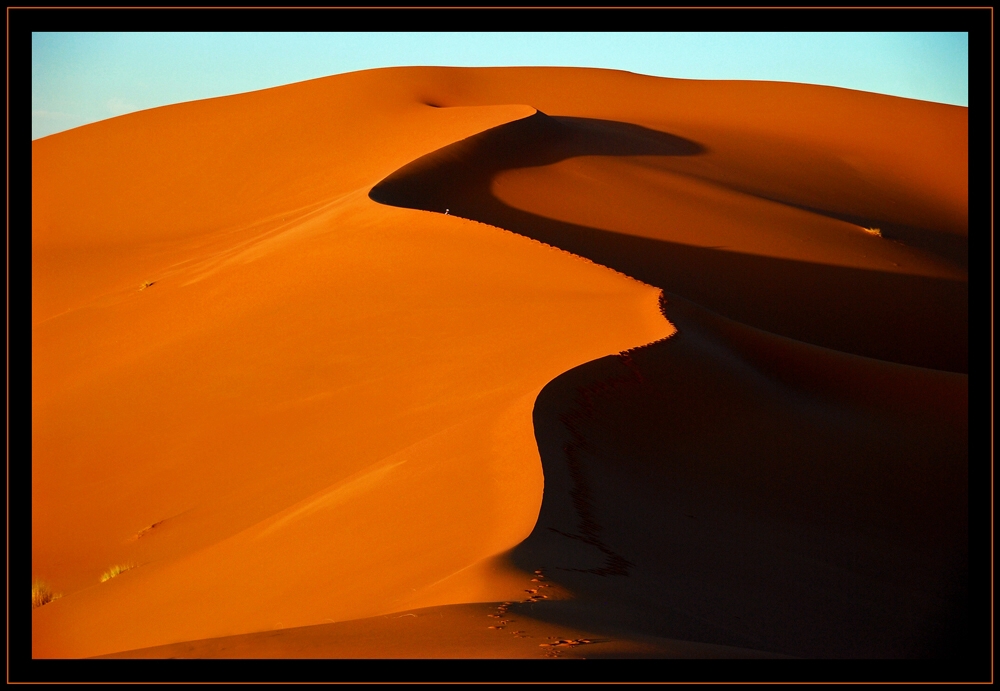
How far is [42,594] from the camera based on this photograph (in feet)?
26.2

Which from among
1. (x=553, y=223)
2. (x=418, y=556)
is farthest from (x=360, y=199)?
(x=418, y=556)

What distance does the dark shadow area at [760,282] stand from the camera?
52.7 feet

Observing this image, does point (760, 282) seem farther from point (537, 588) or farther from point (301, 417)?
point (537, 588)

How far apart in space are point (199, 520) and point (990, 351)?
617 cm

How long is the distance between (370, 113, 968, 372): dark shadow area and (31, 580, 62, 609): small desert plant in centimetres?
911

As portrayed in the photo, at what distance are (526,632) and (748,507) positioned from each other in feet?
12.1

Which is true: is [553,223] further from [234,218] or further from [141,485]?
[234,218]

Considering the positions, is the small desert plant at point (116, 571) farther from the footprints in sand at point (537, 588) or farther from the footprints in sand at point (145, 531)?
the footprints in sand at point (537, 588)

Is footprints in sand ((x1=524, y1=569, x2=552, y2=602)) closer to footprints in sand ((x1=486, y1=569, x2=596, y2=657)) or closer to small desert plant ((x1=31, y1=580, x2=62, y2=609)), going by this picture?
footprints in sand ((x1=486, y1=569, x2=596, y2=657))

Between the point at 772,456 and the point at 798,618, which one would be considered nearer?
the point at 798,618

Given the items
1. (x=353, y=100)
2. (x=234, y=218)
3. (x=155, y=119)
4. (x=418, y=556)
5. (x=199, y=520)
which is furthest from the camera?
(x=155, y=119)

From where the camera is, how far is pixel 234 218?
81.5 ft

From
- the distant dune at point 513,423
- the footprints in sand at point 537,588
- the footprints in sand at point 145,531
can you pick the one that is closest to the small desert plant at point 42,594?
the distant dune at point 513,423

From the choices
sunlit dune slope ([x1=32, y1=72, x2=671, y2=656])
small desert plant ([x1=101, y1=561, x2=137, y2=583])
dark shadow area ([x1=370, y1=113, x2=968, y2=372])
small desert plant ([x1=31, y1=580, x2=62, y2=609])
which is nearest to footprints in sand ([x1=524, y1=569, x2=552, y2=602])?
sunlit dune slope ([x1=32, y1=72, x2=671, y2=656])
